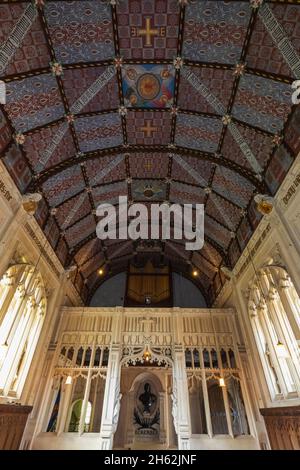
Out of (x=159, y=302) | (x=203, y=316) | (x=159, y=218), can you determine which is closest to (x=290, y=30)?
(x=159, y=218)

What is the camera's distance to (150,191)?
11.0m

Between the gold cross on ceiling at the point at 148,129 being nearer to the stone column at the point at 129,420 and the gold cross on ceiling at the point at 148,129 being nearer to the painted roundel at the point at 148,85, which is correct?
the painted roundel at the point at 148,85

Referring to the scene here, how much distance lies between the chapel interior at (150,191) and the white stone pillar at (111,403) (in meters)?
0.05

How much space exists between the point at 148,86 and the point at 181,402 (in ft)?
34.9

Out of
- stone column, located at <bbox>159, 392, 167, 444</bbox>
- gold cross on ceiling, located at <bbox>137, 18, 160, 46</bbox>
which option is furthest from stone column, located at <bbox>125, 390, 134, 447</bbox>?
gold cross on ceiling, located at <bbox>137, 18, 160, 46</bbox>

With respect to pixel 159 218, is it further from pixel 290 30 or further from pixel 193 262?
pixel 290 30

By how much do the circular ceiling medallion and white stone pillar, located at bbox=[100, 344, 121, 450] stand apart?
9276mm

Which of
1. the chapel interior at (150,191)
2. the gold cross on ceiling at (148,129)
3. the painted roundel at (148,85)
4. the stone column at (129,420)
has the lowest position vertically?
the stone column at (129,420)

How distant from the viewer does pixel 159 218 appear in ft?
41.3

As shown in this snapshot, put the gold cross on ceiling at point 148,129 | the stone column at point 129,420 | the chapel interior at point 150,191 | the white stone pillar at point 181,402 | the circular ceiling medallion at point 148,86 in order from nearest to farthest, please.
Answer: the chapel interior at point 150,191
the circular ceiling medallion at point 148,86
the white stone pillar at point 181,402
the gold cross on ceiling at point 148,129
the stone column at point 129,420

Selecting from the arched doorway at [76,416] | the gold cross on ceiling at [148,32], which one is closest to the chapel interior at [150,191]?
the gold cross on ceiling at [148,32]

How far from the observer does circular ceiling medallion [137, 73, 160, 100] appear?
6.82 metres

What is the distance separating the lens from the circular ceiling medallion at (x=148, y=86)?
22.4 ft

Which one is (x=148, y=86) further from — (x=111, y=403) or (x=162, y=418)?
(x=162, y=418)
